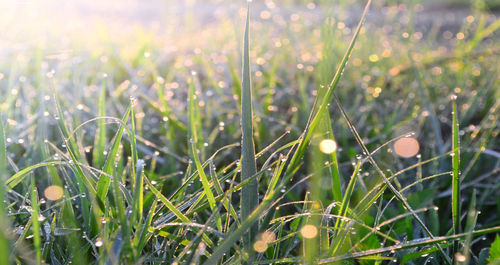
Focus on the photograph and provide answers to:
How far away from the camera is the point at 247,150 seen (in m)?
0.54

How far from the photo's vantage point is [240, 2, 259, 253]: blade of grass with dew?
541mm

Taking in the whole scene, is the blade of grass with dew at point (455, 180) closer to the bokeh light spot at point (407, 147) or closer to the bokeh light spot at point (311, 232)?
the bokeh light spot at point (311, 232)

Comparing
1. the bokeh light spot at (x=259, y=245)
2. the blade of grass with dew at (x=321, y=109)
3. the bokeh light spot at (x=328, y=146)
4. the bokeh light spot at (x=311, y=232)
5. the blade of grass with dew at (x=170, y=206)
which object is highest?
the blade of grass with dew at (x=321, y=109)

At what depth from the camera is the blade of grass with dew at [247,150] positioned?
0.54 metres

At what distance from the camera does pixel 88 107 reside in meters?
1.15

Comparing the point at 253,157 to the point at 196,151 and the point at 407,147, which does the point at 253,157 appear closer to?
the point at 196,151

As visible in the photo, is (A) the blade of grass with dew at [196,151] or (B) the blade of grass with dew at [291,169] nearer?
(B) the blade of grass with dew at [291,169]

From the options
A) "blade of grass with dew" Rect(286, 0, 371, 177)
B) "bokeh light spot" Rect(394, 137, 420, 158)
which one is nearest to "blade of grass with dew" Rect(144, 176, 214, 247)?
"blade of grass with dew" Rect(286, 0, 371, 177)

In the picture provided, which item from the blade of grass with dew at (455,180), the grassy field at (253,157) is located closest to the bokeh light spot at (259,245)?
the grassy field at (253,157)

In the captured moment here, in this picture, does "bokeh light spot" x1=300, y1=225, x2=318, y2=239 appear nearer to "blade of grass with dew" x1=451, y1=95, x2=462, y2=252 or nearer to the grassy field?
the grassy field

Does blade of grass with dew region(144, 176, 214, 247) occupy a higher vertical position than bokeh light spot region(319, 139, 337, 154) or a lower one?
lower

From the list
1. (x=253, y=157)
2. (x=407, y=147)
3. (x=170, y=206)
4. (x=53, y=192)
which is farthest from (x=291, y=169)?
(x=407, y=147)

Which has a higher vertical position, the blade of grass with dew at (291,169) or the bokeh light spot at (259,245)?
the blade of grass with dew at (291,169)

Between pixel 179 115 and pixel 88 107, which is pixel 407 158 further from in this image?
pixel 88 107
